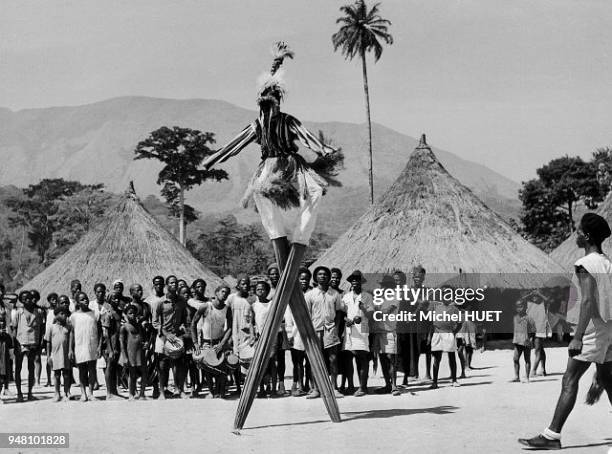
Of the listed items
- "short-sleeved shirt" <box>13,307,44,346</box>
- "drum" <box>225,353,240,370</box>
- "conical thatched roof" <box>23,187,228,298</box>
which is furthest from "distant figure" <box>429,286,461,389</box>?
"conical thatched roof" <box>23,187,228,298</box>

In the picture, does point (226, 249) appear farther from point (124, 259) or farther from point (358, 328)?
point (358, 328)

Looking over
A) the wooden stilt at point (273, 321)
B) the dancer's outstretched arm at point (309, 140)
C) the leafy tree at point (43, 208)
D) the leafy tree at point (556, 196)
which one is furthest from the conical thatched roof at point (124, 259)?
the leafy tree at point (43, 208)

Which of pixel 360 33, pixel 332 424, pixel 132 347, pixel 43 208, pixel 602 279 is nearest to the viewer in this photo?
pixel 602 279

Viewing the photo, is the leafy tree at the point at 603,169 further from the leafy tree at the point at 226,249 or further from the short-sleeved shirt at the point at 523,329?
the short-sleeved shirt at the point at 523,329

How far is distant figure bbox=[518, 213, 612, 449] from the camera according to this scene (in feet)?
23.8

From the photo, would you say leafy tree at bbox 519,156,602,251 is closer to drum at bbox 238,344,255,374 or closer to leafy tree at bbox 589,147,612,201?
leafy tree at bbox 589,147,612,201

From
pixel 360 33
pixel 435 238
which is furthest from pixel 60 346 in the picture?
pixel 360 33

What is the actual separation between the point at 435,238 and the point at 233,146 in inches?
512

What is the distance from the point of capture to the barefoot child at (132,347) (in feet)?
38.9

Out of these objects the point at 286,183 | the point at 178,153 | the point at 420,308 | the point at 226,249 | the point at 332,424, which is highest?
the point at 178,153

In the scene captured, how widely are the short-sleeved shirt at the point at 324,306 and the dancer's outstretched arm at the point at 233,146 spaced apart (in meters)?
3.33

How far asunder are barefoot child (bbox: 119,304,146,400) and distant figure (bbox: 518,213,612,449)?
5911 mm

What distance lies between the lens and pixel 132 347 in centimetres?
1186

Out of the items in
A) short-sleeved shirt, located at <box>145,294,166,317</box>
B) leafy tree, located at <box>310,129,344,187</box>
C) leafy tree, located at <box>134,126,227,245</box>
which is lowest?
short-sleeved shirt, located at <box>145,294,166,317</box>
